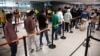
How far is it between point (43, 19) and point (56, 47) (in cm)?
133

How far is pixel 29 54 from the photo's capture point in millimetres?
4438

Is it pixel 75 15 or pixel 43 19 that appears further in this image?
pixel 75 15

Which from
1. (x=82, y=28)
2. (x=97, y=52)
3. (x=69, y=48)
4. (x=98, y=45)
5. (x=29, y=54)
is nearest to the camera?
(x=29, y=54)

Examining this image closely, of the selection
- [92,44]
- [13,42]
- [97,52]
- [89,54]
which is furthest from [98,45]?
[13,42]

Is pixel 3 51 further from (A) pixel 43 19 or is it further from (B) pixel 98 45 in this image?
(B) pixel 98 45

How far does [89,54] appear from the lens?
450 centimetres

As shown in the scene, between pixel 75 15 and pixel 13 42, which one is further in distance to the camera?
pixel 75 15

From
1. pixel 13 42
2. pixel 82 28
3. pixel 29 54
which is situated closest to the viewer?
pixel 13 42

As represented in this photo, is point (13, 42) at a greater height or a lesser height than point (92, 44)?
greater

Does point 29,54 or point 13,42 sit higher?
point 13,42

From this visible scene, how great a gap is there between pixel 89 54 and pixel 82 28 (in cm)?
453

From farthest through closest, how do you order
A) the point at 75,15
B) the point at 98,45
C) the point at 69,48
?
the point at 75,15, the point at 98,45, the point at 69,48

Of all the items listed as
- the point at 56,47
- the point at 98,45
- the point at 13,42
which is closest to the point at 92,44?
the point at 98,45

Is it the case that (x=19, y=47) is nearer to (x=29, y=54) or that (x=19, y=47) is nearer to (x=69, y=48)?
(x=29, y=54)
